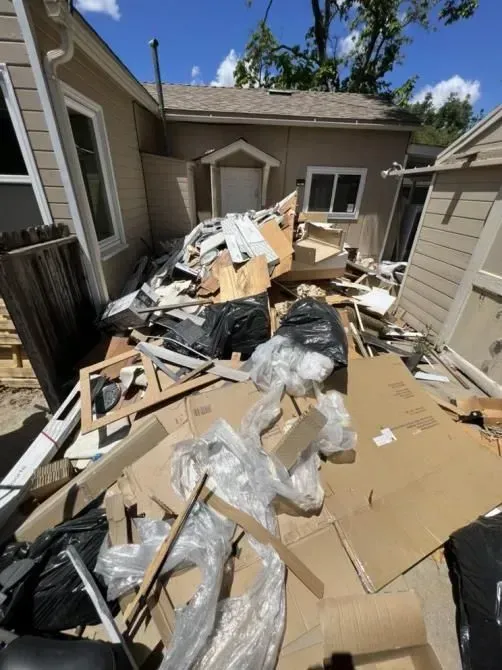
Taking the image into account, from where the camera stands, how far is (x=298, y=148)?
22.5ft

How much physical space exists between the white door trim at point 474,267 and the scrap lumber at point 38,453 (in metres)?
4.83

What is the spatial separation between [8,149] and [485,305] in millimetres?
5789

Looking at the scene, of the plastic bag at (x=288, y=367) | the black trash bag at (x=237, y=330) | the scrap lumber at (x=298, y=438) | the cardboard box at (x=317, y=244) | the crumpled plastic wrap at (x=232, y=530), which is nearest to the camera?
the crumpled plastic wrap at (x=232, y=530)

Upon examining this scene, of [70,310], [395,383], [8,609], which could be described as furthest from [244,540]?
[70,310]

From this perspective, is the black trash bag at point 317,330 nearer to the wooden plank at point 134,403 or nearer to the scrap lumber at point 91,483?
the wooden plank at point 134,403

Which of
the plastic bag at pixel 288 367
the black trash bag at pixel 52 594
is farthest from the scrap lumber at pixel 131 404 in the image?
the black trash bag at pixel 52 594

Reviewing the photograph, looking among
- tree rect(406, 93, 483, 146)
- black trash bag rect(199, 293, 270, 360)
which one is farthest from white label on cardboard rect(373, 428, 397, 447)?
tree rect(406, 93, 483, 146)

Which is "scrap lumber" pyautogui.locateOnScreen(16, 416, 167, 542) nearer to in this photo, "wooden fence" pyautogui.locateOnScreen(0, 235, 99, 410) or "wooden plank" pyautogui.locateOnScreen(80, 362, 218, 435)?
"wooden plank" pyautogui.locateOnScreen(80, 362, 218, 435)

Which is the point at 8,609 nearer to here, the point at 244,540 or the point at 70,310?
the point at 244,540

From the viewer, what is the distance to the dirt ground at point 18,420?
258 cm

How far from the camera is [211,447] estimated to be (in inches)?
78.0

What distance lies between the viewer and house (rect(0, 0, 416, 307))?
2.76 metres

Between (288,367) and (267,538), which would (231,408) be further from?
(267,538)

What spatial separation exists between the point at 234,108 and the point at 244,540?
8056 mm
